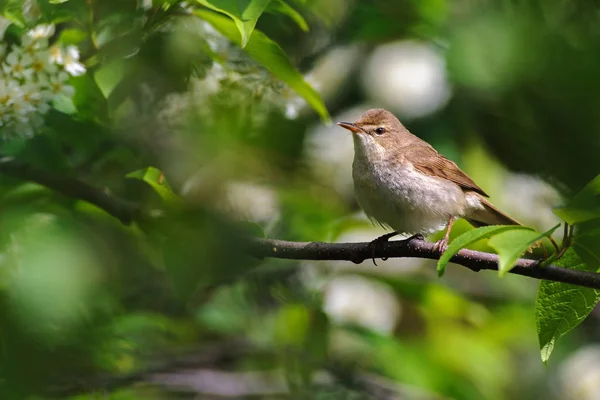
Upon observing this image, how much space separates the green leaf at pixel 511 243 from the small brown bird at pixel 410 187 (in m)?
1.54

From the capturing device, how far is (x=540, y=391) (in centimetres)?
547

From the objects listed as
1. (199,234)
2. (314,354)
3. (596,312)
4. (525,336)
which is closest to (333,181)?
(314,354)

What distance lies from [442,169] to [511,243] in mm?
2047

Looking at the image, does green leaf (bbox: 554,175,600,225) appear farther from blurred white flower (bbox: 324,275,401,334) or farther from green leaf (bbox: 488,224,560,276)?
blurred white flower (bbox: 324,275,401,334)

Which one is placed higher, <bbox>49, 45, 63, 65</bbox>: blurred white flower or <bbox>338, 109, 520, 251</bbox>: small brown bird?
<bbox>49, 45, 63, 65</bbox>: blurred white flower

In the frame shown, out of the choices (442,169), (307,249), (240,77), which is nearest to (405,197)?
(442,169)

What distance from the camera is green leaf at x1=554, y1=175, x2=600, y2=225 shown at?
1521mm

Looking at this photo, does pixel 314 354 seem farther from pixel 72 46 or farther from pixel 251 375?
pixel 72 46

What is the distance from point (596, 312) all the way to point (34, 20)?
4232mm

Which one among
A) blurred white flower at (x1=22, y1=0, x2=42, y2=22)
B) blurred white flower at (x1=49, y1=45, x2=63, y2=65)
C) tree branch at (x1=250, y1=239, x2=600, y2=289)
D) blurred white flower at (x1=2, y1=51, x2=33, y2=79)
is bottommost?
tree branch at (x1=250, y1=239, x2=600, y2=289)

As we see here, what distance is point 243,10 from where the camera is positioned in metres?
1.89

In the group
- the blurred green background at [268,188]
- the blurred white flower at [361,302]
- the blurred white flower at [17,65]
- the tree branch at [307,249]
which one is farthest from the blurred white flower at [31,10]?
the blurred white flower at [361,302]

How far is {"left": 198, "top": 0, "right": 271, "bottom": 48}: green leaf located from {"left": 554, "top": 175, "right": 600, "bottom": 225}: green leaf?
83 cm

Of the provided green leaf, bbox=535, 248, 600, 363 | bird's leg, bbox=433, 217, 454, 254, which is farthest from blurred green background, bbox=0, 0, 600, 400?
green leaf, bbox=535, 248, 600, 363
